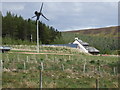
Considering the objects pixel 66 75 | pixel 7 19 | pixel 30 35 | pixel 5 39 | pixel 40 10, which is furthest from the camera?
pixel 30 35

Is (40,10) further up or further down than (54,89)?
further up

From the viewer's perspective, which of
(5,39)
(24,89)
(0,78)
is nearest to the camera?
(24,89)

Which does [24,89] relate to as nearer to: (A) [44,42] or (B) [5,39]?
(B) [5,39]

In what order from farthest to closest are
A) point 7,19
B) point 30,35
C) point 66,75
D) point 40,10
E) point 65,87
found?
point 30,35, point 7,19, point 40,10, point 66,75, point 65,87

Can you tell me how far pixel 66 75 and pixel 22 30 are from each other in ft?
213

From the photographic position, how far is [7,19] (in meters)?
76.4

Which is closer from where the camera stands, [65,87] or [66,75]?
[65,87]

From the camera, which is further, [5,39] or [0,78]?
[5,39]

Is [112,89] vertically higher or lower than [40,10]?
lower

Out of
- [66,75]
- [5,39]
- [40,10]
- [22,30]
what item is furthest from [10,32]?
[66,75]

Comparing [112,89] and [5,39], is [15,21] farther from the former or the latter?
[112,89]

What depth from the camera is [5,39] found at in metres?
69.2

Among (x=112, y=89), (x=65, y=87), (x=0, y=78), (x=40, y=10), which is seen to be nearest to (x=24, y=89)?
(x=65, y=87)

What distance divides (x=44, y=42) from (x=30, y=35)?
491 cm
